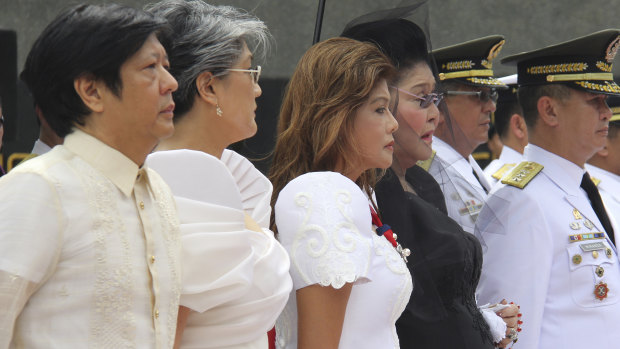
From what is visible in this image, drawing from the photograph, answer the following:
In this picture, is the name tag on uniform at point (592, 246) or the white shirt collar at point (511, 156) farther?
the white shirt collar at point (511, 156)

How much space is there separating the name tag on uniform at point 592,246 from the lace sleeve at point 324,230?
138cm

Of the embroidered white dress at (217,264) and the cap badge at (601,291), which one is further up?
the embroidered white dress at (217,264)

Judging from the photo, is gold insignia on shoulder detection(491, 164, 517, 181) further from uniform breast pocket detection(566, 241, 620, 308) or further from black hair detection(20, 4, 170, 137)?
black hair detection(20, 4, 170, 137)

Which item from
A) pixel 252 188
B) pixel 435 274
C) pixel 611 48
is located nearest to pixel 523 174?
pixel 611 48

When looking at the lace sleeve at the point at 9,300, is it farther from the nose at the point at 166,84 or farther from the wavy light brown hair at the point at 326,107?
the wavy light brown hair at the point at 326,107

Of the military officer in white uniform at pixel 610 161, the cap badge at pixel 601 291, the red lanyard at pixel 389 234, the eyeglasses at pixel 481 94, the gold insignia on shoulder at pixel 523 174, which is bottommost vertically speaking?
the military officer in white uniform at pixel 610 161

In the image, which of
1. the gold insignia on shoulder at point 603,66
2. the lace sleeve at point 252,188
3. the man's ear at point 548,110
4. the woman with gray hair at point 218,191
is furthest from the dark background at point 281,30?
the gold insignia on shoulder at point 603,66

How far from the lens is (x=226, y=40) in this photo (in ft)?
7.81

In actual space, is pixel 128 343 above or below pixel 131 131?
below

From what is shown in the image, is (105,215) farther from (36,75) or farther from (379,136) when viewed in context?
(379,136)

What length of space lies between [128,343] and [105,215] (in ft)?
0.78

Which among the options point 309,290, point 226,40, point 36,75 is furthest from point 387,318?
point 36,75

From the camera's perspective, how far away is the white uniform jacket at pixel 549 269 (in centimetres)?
343

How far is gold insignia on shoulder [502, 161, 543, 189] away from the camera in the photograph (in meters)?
3.65
